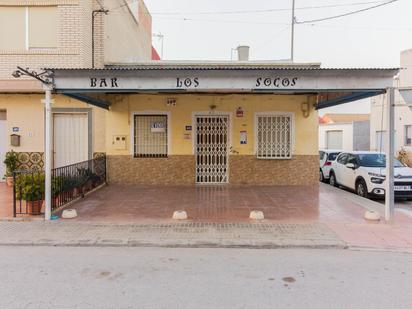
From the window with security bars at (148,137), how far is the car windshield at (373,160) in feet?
21.6

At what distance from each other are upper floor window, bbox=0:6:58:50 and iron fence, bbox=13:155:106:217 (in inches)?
176

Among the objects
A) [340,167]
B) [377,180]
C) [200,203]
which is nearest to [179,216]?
[200,203]

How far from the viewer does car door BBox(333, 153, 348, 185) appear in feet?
40.2

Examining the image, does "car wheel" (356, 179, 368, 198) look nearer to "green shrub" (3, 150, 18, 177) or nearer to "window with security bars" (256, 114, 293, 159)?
"window with security bars" (256, 114, 293, 159)

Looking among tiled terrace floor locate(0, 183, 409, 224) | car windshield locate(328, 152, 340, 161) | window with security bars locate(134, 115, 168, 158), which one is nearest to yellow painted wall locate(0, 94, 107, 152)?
window with security bars locate(134, 115, 168, 158)

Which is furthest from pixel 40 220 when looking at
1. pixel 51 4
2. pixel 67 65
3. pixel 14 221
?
pixel 51 4

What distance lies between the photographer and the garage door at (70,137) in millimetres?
12000

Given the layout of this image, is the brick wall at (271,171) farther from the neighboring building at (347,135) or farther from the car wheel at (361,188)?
the neighboring building at (347,135)

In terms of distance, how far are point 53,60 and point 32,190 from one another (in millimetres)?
5504

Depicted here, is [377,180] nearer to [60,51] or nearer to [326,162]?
[326,162]

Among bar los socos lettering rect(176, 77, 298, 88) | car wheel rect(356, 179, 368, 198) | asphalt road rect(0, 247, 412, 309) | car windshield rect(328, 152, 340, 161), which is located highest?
bar los socos lettering rect(176, 77, 298, 88)

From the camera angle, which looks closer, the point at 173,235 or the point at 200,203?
the point at 173,235

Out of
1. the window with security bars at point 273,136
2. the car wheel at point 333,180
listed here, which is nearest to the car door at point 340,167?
the car wheel at point 333,180

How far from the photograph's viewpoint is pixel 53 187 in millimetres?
7695
